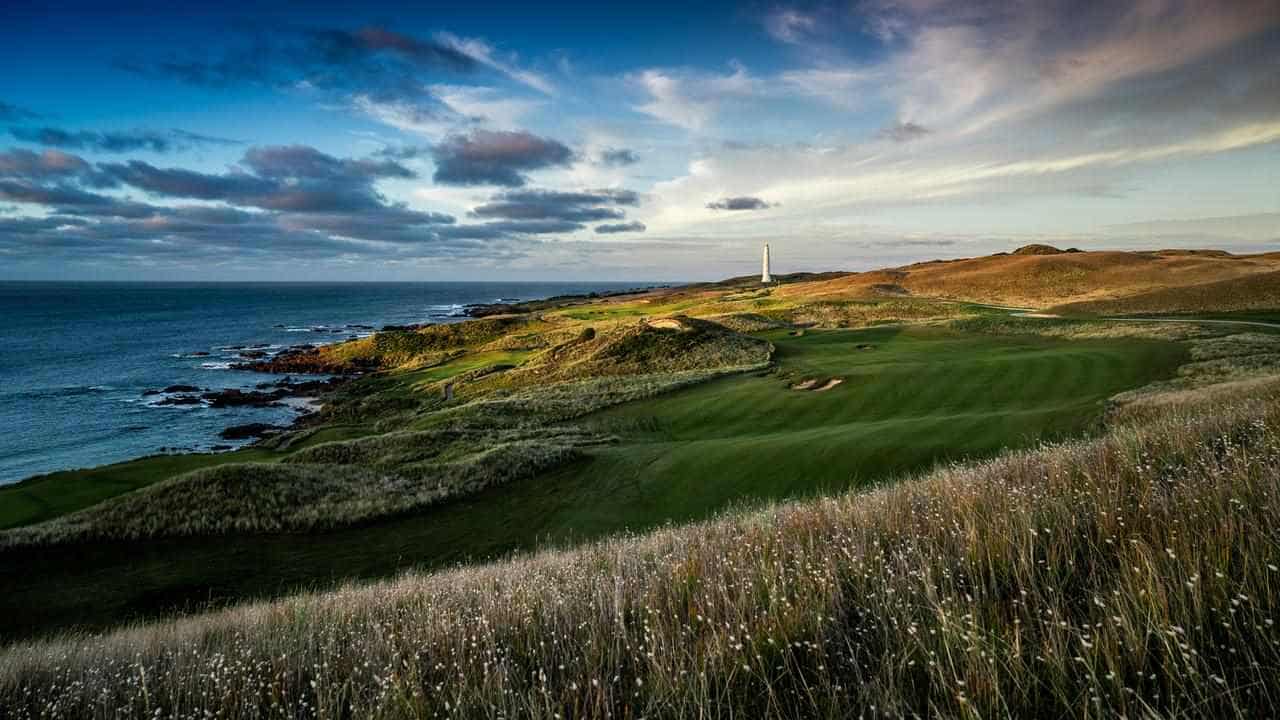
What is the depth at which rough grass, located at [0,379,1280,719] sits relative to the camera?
2.58 metres

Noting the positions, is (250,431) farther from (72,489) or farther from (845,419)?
(845,419)

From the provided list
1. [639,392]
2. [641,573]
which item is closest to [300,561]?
[641,573]

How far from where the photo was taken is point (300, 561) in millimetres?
14023

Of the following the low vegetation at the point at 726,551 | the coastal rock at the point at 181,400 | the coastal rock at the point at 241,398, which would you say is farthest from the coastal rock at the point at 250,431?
the coastal rock at the point at 181,400

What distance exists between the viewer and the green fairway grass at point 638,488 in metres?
12.7

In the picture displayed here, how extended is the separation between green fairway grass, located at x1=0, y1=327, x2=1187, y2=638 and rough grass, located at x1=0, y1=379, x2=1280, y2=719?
617cm

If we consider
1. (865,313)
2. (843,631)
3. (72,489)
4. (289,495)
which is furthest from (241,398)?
(865,313)

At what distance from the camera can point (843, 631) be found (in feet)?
11.4

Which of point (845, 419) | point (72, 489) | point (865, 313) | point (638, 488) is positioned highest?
point (865, 313)

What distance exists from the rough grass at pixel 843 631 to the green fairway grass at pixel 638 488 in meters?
6.17

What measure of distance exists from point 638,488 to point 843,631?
13712mm

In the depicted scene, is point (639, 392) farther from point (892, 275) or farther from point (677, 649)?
point (892, 275)

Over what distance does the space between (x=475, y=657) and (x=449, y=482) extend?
629 inches

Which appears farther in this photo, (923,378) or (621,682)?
(923,378)
